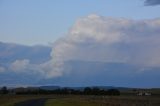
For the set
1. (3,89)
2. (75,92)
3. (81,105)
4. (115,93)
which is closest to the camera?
(81,105)

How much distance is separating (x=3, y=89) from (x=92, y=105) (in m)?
118

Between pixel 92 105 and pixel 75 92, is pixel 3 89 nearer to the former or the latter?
pixel 75 92

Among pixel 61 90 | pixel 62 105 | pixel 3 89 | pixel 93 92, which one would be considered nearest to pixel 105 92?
pixel 93 92

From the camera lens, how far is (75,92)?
16438cm

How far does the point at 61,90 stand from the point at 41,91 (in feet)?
25.9

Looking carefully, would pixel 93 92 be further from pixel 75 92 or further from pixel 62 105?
pixel 62 105

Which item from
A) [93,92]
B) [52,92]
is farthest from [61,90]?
[93,92]

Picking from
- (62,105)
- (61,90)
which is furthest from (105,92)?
(62,105)

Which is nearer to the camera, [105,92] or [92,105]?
[92,105]

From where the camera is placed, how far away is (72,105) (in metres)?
64.2

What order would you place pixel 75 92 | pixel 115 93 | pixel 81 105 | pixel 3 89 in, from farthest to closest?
1. pixel 3 89
2. pixel 75 92
3. pixel 115 93
4. pixel 81 105

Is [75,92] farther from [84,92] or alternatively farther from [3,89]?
[3,89]

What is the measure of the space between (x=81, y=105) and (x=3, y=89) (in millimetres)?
117603

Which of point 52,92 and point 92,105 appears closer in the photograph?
point 92,105
